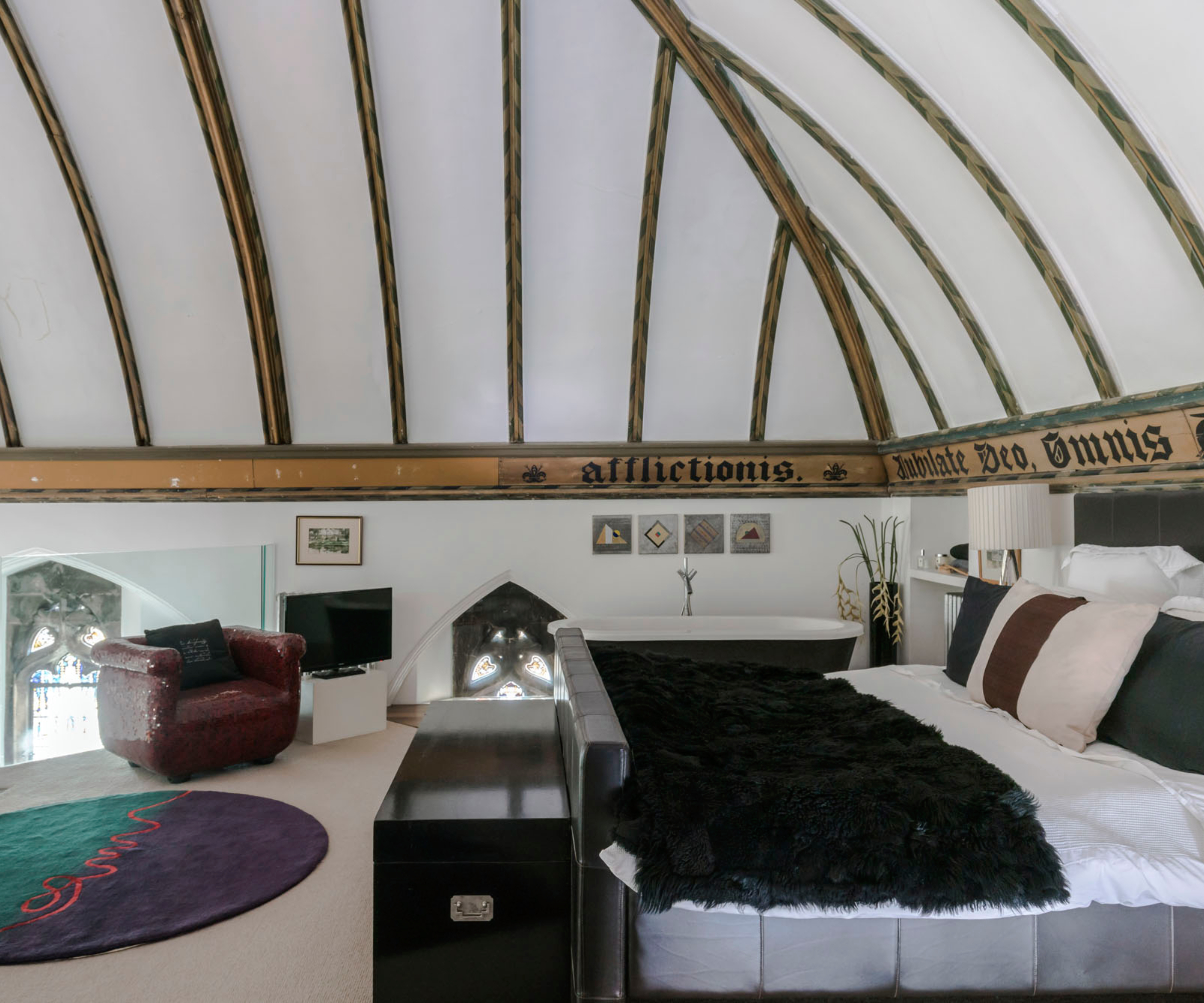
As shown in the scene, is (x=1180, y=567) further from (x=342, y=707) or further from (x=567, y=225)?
(x=342, y=707)

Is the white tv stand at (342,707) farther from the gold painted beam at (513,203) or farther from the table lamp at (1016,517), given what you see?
the table lamp at (1016,517)

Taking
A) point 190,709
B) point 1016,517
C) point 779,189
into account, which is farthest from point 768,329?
point 190,709

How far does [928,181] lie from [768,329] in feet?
6.66

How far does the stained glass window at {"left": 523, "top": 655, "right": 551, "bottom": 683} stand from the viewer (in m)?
6.96

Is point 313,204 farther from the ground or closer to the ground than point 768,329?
farther from the ground

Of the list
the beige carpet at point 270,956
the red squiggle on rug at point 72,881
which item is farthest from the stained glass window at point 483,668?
the red squiggle on rug at point 72,881

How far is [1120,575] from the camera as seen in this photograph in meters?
3.68

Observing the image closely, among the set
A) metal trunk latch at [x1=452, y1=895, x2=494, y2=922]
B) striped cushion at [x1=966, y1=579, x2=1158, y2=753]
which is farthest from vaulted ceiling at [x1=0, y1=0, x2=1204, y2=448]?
metal trunk latch at [x1=452, y1=895, x2=494, y2=922]

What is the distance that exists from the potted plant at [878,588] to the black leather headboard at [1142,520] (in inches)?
91.2

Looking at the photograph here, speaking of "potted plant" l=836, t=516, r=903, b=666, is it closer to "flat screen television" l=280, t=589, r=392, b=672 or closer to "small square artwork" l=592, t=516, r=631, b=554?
"small square artwork" l=592, t=516, r=631, b=554

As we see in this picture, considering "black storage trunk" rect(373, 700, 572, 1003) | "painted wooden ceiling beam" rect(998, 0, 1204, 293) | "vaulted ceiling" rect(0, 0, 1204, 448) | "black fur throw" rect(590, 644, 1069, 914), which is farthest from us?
"vaulted ceiling" rect(0, 0, 1204, 448)

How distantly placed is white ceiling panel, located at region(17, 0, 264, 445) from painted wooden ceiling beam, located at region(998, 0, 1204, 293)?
4.59m

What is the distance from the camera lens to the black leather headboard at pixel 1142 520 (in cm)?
343

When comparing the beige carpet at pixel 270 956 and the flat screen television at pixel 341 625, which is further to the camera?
the flat screen television at pixel 341 625
